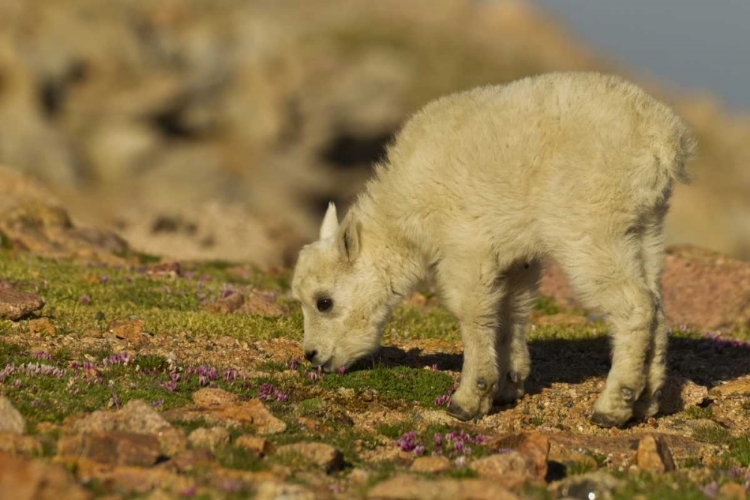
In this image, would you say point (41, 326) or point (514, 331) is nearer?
point (514, 331)

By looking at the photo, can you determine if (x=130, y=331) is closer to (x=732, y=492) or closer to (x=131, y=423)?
(x=131, y=423)

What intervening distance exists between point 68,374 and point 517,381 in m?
5.16

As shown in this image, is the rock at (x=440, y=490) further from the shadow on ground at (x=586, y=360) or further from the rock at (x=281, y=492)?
the shadow on ground at (x=586, y=360)

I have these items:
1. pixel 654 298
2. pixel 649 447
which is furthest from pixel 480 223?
pixel 649 447

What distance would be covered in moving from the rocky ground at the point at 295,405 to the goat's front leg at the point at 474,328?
0.84 ft

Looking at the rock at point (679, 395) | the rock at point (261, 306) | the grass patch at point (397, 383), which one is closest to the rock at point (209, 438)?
the grass patch at point (397, 383)

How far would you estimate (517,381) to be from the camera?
12.7 m

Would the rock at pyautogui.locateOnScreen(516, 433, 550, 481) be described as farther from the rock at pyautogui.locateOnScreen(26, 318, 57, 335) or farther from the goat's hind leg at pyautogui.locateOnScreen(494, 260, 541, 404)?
the rock at pyautogui.locateOnScreen(26, 318, 57, 335)

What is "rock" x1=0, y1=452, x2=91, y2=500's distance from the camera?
7574 millimetres

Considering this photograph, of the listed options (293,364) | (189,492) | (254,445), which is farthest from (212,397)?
(189,492)

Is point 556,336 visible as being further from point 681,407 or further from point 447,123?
point 447,123

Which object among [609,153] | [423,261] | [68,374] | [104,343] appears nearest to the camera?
[609,153]

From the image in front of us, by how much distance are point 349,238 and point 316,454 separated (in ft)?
12.2

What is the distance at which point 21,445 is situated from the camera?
29.3 feet
